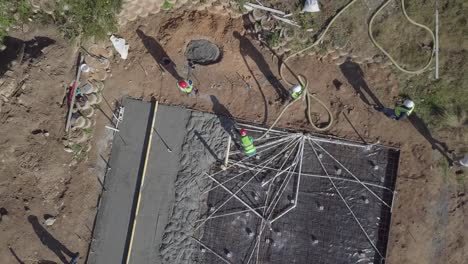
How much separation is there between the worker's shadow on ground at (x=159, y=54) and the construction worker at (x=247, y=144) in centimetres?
294

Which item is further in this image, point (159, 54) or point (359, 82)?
point (159, 54)

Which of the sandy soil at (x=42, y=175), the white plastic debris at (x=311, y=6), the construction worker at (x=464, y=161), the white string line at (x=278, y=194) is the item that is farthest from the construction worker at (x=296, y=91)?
the sandy soil at (x=42, y=175)

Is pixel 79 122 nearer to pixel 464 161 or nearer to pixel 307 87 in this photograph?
pixel 307 87

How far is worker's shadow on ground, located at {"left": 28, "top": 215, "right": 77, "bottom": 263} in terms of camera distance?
1255 cm

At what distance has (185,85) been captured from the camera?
12.3 meters

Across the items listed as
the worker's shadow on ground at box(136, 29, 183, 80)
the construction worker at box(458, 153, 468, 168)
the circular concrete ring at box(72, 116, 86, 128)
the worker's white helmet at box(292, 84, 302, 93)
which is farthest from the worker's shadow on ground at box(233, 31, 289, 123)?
the circular concrete ring at box(72, 116, 86, 128)

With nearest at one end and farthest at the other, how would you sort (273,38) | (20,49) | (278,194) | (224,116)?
(278,194) → (273,38) → (224,116) → (20,49)

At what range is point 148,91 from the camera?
43.3ft

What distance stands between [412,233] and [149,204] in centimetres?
793

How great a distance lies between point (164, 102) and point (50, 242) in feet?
18.3

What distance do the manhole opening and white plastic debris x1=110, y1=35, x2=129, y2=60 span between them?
77.3 inches

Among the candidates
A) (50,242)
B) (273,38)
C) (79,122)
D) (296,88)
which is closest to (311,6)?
(273,38)

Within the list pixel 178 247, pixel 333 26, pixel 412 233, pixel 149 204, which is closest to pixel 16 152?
pixel 149 204

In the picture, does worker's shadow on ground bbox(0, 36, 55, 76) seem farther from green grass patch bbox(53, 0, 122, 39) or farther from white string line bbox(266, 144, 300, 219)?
white string line bbox(266, 144, 300, 219)
